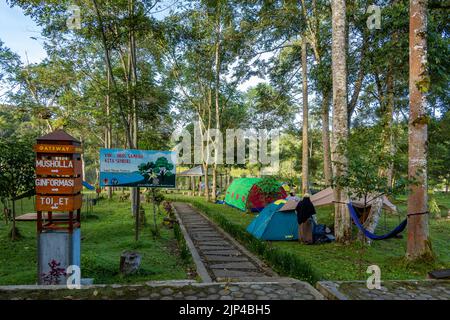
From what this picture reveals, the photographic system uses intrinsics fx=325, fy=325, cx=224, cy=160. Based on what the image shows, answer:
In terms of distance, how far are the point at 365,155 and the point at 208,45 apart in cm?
1584

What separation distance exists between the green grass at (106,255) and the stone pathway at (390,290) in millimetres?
2673

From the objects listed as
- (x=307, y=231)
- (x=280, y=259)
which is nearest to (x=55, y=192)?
(x=280, y=259)

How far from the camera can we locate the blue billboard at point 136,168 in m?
8.63

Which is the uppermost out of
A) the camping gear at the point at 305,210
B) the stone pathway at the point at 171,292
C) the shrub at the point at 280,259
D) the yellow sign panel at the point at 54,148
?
the yellow sign panel at the point at 54,148

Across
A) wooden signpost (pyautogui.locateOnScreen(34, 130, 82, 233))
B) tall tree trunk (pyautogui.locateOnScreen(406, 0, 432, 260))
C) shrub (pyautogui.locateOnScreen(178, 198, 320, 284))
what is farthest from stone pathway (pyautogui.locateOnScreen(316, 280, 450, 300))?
wooden signpost (pyautogui.locateOnScreen(34, 130, 82, 233))

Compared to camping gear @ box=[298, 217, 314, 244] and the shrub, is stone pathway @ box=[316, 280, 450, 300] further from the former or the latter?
camping gear @ box=[298, 217, 314, 244]

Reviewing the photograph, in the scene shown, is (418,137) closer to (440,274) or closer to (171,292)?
(440,274)

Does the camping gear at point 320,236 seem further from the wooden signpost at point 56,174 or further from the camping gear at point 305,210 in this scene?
the wooden signpost at point 56,174

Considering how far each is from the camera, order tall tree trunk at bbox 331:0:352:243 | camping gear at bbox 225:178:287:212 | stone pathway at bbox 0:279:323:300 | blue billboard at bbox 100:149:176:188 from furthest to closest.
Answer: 1. camping gear at bbox 225:178:287:212
2. tall tree trunk at bbox 331:0:352:243
3. blue billboard at bbox 100:149:176:188
4. stone pathway at bbox 0:279:323:300

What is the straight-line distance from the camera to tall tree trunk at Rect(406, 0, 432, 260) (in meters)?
6.69

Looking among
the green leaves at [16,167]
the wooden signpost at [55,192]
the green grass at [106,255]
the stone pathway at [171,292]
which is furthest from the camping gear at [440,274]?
the green leaves at [16,167]

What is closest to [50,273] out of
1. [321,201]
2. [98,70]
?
[321,201]

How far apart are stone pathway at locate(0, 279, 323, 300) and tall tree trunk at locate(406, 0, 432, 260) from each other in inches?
131

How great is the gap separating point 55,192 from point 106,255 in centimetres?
286
